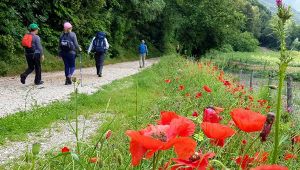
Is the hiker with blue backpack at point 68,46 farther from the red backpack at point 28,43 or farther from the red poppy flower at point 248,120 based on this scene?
the red poppy flower at point 248,120

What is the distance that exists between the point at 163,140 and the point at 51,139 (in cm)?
545

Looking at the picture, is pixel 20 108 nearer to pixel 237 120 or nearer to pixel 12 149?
pixel 12 149

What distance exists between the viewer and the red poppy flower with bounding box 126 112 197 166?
118cm

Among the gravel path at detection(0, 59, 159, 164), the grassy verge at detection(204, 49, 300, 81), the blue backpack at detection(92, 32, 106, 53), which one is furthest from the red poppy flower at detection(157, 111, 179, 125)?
the blue backpack at detection(92, 32, 106, 53)

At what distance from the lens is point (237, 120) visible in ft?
4.74

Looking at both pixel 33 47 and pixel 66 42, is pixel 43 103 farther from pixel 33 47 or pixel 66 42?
pixel 66 42

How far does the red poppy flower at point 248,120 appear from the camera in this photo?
4.64 ft

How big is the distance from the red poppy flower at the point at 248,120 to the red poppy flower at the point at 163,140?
178 mm

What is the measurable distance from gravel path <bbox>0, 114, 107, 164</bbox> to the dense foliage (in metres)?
3.94

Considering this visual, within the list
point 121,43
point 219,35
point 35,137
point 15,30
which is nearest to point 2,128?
point 35,137

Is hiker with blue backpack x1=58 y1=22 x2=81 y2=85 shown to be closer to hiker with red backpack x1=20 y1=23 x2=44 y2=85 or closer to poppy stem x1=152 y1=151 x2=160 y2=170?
hiker with red backpack x1=20 y1=23 x2=44 y2=85

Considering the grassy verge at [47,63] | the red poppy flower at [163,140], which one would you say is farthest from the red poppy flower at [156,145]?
the grassy verge at [47,63]

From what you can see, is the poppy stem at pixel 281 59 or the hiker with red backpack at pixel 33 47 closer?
the poppy stem at pixel 281 59

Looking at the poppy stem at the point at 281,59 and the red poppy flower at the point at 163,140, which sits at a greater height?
the poppy stem at the point at 281,59
